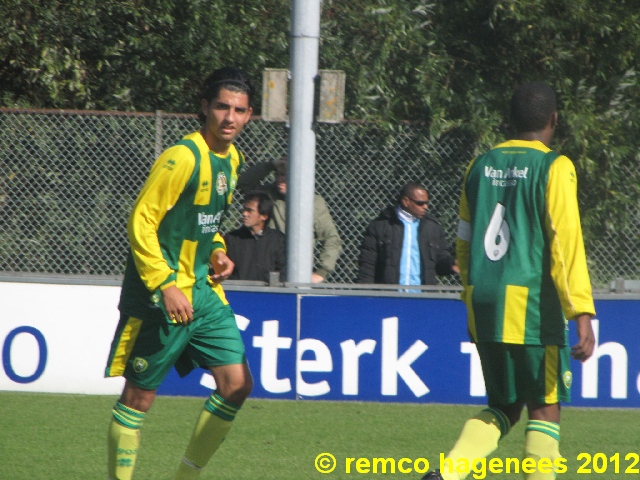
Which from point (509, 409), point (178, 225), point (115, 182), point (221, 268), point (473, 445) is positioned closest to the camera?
point (473, 445)

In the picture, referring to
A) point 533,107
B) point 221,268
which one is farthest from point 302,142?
point 533,107

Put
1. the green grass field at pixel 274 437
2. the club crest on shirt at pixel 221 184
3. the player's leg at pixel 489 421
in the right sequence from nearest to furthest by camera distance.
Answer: the player's leg at pixel 489 421, the club crest on shirt at pixel 221 184, the green grass field at pixel 274 437

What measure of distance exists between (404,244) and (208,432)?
13.9 ft

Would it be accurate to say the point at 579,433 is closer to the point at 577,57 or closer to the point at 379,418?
the point at 379,418

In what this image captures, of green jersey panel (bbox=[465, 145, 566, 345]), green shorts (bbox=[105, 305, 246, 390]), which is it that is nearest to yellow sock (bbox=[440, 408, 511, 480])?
green jersey panel (bbox=[465, 145, 566, 345])

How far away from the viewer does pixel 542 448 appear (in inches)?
178

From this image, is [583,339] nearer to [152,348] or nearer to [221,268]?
[221,268]

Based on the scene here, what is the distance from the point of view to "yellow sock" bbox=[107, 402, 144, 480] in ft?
15.8

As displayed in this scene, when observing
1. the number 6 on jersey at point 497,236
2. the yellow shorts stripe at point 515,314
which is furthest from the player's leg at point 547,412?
the number 6 on jersey at point 497,236

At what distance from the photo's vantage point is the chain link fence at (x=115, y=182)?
9625 mm

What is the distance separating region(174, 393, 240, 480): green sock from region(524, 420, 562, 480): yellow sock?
1.41 meters

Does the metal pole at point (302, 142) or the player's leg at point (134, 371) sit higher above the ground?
the metal pole at point (302, 142)

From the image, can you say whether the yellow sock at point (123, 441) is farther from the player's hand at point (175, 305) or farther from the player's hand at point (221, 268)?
the player's hand at point (221, 268)

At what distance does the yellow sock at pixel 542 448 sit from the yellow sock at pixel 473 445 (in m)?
0.15
